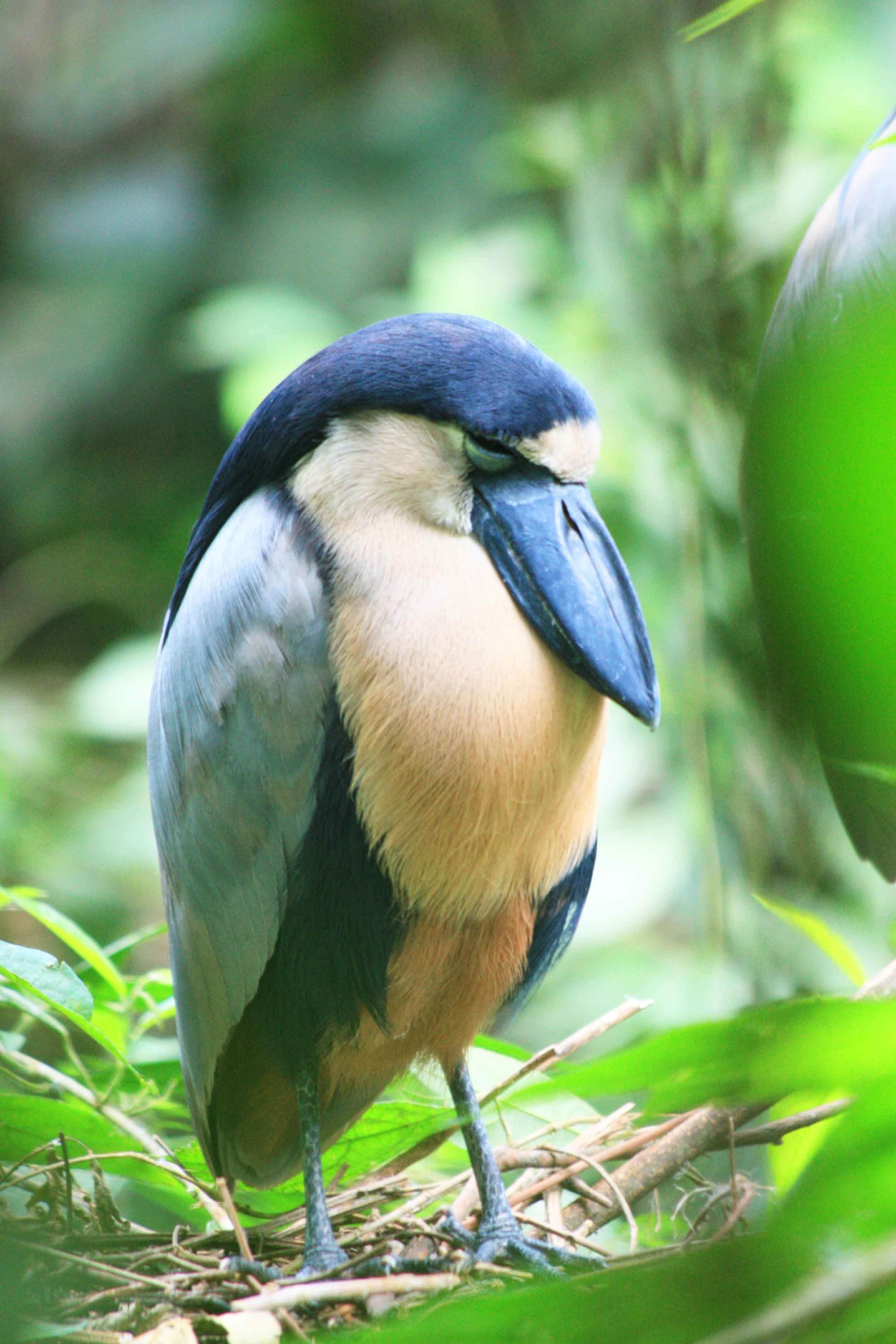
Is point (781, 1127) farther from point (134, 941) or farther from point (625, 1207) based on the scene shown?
point (134, 941)

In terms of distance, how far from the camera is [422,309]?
9.86 ft

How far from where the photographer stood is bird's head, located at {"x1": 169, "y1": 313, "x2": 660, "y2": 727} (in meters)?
1.36

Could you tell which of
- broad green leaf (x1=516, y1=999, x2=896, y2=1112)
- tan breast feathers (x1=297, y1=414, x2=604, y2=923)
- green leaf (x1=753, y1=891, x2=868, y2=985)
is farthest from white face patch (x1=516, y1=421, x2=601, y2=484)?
broad green leaf (x1=516, y1=999, x2=896, y2=1112)

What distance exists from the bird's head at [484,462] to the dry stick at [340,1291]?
0.57m

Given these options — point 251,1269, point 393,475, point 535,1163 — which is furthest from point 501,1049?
point 393,475

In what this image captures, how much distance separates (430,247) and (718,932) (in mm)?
2143

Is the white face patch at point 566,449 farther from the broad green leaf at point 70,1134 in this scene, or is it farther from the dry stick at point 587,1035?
Result: the broad green leaf at point 70,1134

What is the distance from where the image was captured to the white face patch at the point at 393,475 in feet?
4.60

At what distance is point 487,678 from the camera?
1351mm

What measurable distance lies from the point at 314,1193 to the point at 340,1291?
11.5 inches

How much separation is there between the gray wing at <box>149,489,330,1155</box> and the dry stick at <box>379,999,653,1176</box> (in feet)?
0.80

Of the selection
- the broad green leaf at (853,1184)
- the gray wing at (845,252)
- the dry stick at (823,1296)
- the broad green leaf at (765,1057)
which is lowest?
the dry stick at (823,1296)

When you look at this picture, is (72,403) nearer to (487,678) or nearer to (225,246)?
(225,246)

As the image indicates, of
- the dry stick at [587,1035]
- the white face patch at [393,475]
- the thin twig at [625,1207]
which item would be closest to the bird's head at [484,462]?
the white face patch at [393,475]
